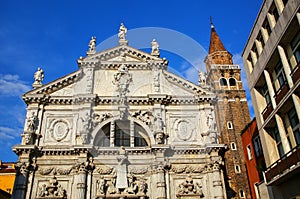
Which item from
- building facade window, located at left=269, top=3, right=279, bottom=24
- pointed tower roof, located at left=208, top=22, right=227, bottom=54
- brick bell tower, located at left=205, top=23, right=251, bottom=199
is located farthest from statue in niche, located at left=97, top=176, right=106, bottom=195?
pointed tower roof, located at left=208, top=22, right=227, bottom=54

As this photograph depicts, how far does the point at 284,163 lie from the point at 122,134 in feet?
37.6

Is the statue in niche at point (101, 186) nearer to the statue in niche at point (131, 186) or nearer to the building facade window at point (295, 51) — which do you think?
the statue in niche at point (131, 186)

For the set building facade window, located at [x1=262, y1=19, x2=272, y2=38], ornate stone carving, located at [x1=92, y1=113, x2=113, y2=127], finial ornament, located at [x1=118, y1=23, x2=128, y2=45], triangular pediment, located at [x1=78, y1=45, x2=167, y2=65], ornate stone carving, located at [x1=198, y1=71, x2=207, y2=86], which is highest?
finial ornament, located at [x1=118, y1=23, x2=128, y2=45]

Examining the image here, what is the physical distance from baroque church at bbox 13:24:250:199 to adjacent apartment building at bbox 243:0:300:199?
13.9 ft

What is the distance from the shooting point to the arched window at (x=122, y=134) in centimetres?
2148

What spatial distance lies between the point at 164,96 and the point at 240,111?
14.0 meters

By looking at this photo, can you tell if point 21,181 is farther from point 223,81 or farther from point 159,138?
point 223,81

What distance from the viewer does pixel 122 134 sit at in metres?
22.1

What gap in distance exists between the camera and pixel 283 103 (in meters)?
14.7

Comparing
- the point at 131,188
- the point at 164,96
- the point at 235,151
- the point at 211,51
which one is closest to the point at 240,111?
the point at 235,151

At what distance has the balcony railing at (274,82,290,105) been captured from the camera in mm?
14712

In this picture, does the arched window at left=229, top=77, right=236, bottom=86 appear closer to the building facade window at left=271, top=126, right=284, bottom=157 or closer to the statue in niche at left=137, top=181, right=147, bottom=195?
the building facade window at left=271, top=126, right=284, bottom=157

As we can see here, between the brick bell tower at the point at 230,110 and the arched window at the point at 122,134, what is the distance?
26.6 ft

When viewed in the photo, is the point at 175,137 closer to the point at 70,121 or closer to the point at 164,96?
the point at 164,96
